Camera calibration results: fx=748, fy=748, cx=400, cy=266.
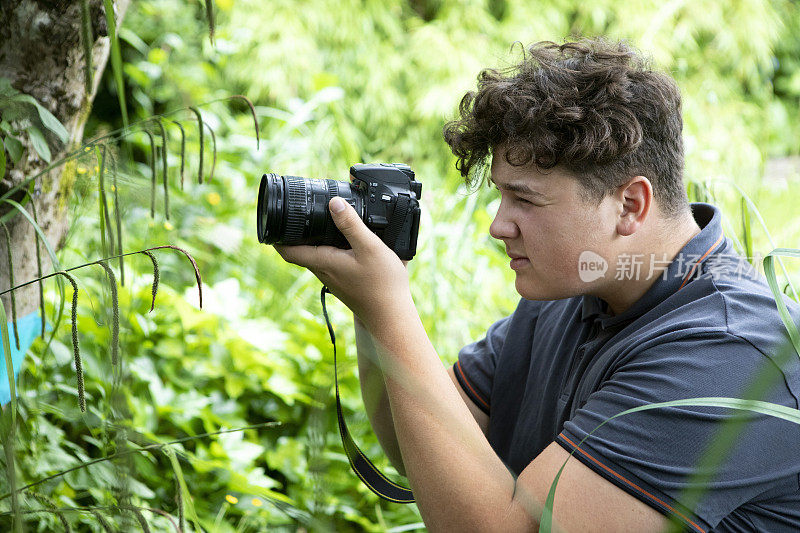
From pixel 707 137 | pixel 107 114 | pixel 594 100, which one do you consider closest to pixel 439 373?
pixel 594 100

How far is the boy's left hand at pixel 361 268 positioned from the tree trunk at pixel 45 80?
0.36 m

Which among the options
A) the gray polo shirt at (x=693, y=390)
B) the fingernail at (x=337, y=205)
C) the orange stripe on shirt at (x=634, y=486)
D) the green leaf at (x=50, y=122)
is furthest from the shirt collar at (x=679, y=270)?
the green leaf at (x=50, y=122)

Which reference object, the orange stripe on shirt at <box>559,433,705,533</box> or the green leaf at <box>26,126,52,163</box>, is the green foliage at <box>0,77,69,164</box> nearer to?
the green leaf at <box>26,126,52,163</box>

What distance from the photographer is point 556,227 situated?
3.57ft

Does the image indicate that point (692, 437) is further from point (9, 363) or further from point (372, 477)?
point (9, 363)

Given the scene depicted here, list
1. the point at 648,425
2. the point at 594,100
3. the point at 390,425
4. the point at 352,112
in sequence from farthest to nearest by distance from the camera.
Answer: the point at 352,112
the point at 390,425
the point at 594,100
the point at 648,425

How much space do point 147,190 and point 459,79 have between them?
2.72 meters

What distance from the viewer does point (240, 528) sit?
1401 mm

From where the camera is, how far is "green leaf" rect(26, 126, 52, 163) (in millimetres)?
952

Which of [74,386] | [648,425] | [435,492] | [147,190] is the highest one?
[147,190]

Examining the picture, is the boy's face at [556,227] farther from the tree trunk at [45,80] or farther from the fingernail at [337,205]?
the tree trunk at [45,80]

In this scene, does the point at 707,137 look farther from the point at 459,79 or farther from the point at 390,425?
the point at 390,425

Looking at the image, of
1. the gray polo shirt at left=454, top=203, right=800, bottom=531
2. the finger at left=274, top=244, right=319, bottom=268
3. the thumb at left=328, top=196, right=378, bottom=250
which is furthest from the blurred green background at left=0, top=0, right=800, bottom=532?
the gray polo shirt at left=454, top=203, right=800, bottom=531

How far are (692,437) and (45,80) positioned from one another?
3.16 ft
